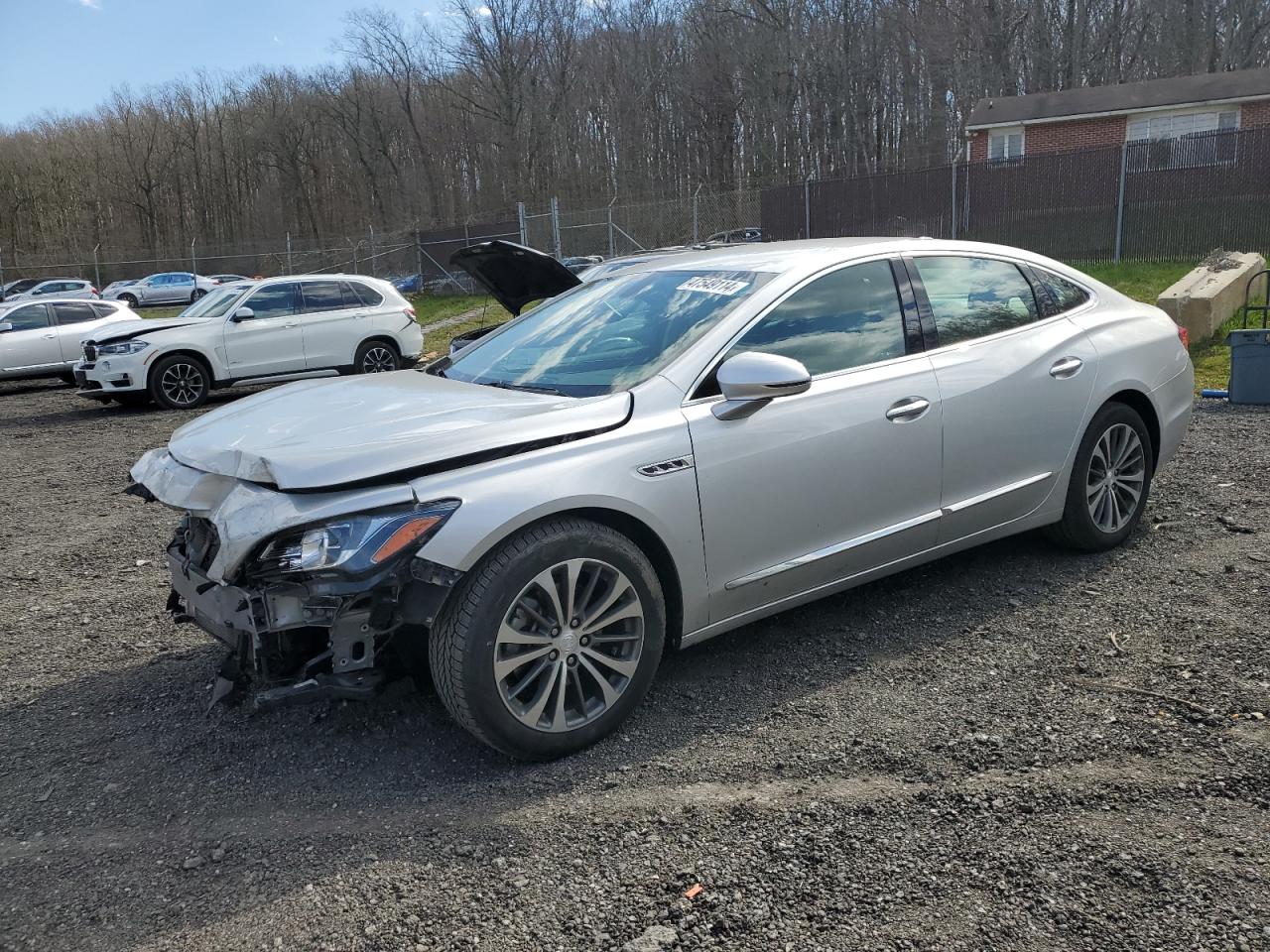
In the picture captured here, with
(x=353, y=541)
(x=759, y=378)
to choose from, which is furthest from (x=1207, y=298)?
(x=353, y=541)

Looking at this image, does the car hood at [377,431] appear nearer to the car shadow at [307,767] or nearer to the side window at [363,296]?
the car shadow at [307,767]

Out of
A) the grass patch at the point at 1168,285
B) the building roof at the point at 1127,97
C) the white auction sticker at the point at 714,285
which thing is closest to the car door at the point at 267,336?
the white auction sticker at the point at 714,285

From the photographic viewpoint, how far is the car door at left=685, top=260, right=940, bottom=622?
11.6 ft

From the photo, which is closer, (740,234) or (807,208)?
(807,208)

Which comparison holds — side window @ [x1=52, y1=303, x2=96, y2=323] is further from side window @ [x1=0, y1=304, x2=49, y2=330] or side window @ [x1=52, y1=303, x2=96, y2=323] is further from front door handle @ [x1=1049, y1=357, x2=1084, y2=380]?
front door handle @ [x1=1049, y1=357, x2=1084, y2=380]

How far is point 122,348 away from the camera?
1261 cm

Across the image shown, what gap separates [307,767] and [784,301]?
243 centimetres

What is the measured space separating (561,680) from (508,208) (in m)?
48.9

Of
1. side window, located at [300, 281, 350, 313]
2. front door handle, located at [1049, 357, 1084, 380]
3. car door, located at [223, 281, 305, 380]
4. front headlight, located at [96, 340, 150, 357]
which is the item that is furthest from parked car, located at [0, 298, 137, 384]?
front door handle, located at [1049, 357, 1084, 380]

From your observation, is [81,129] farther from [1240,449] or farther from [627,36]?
[1240,449]

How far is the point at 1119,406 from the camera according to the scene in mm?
4840

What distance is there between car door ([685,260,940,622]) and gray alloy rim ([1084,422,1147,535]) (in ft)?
3.98

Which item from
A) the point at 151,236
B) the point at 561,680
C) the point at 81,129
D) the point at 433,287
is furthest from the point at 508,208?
the point at 561,680

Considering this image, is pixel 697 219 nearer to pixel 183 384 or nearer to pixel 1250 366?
pixel 183 384
